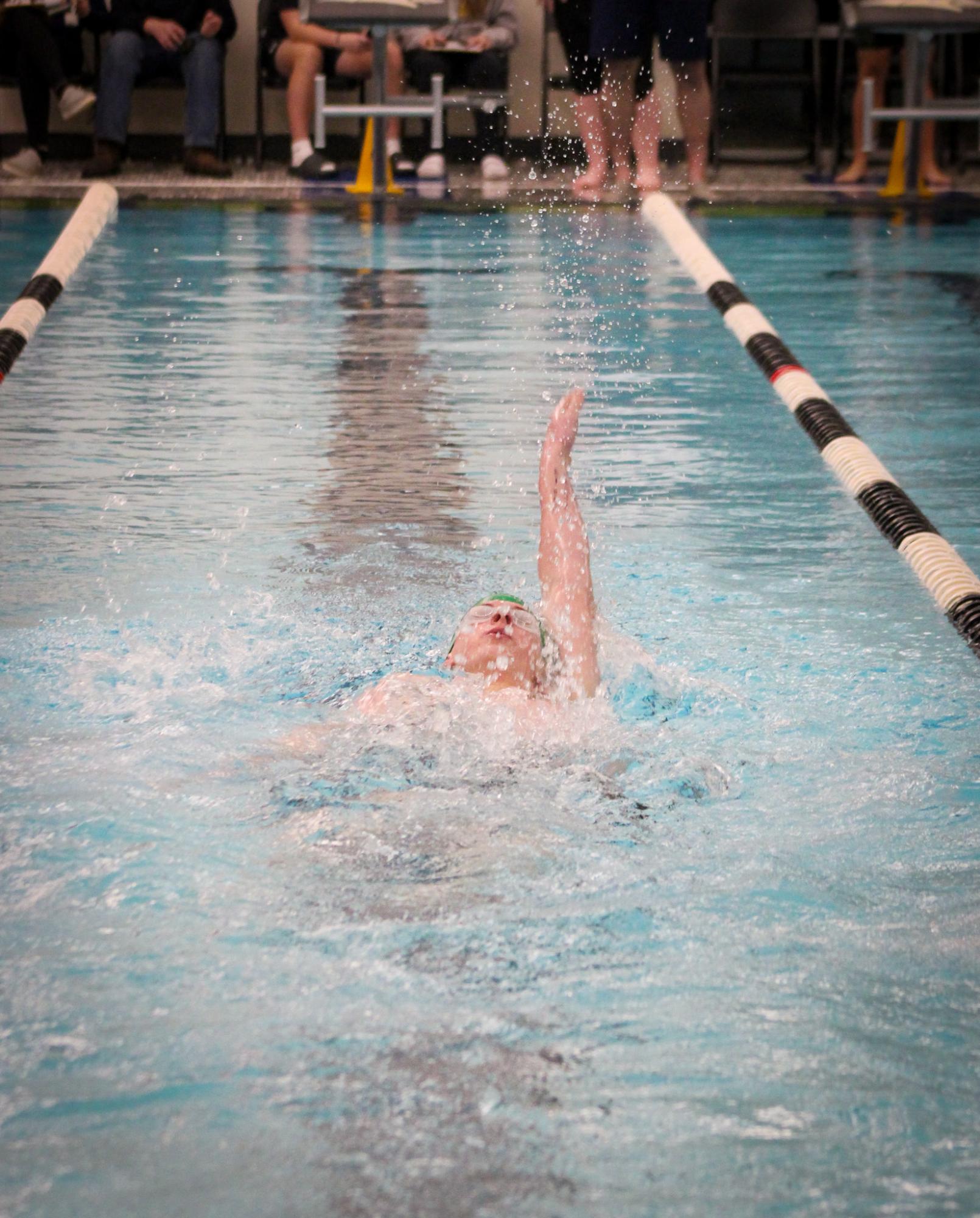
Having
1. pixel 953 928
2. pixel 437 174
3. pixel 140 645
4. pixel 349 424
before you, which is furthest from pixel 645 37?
pixel 953 928

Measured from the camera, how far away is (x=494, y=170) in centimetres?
1243

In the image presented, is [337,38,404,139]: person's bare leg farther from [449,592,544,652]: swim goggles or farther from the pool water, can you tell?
[449,592,544,652]: swim goggles

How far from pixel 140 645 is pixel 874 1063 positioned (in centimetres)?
220

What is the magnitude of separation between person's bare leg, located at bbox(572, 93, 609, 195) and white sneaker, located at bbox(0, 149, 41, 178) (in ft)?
11.8

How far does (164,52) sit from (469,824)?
10047 mm

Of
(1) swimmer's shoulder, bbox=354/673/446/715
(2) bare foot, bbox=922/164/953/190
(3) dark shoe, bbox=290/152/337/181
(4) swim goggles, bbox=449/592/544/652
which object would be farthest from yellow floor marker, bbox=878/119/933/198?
(1) swimmer's shoulder, bbox=354/673/446/715

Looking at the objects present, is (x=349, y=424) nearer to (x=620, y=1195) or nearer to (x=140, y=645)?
(x=140, y=645)

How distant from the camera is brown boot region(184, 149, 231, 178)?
40.2ft

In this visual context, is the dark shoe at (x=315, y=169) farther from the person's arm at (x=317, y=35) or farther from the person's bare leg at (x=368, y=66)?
the person's arm at (x=317, y=35)

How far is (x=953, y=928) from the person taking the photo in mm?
2547

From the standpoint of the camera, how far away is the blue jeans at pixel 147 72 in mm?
11727

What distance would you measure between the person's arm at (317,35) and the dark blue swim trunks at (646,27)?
6.90 feet

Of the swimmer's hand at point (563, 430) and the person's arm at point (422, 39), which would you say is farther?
the person's arm at point (422, 39)

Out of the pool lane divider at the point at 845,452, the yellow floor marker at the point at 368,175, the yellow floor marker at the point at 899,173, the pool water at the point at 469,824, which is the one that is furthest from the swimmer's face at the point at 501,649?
the yellow floor marker at the point at 899,173
